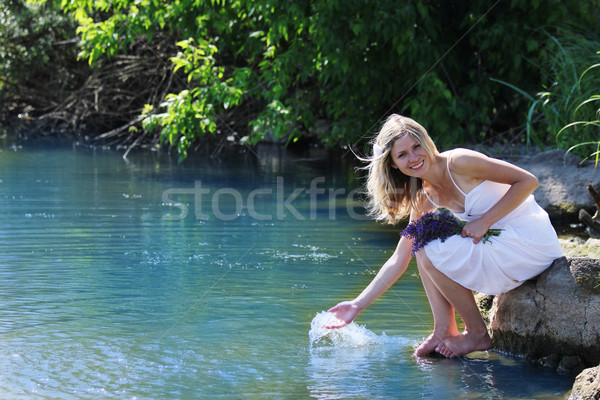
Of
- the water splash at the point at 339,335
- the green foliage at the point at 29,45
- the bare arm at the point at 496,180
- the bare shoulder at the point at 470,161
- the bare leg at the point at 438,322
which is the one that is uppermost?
the green foliage at the point at 29,45

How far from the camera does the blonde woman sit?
3857mm

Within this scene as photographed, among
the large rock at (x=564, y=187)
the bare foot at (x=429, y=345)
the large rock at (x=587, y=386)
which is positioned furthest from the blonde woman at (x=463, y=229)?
the large rock at (x=564, y=187)

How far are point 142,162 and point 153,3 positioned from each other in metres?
3.54

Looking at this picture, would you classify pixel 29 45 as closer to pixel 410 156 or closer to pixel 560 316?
pixel 410 156

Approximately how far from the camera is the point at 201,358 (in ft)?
12.9

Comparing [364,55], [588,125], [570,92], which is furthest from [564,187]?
[364,55]

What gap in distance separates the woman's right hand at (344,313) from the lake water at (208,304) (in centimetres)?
16

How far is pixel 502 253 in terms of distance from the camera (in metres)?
3.85

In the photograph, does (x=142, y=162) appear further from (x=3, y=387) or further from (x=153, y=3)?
(x=3, y=387)

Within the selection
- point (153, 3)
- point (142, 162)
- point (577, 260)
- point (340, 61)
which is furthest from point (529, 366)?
point (142, 162)

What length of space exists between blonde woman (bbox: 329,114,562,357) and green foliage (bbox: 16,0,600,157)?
199 inches

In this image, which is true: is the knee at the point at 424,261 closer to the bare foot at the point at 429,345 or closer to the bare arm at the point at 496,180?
the bare arm at the point at 496,180

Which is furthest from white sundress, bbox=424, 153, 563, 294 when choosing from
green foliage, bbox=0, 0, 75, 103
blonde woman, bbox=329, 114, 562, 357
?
green foliage, bbox=0, 0, 75, 103

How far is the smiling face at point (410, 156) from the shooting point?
3941 mm
